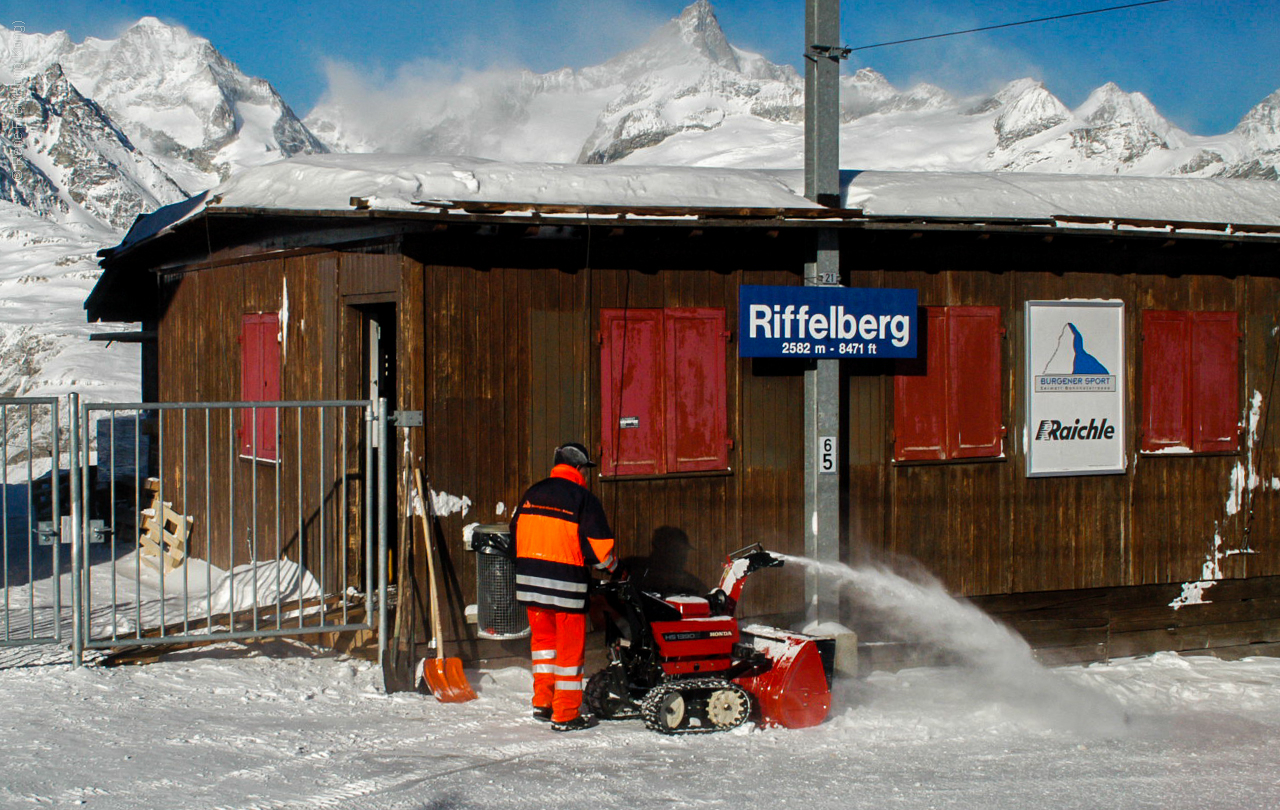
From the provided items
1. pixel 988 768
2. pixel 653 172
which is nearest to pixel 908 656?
pixel 988 768

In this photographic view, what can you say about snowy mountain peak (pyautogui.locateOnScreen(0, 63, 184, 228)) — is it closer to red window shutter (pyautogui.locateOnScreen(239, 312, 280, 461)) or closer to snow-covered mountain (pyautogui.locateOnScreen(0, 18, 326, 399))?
snow-covered mountain (pyautogui.locateOnScreen(0, 18, 326, 399))

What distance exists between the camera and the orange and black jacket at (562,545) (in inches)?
272

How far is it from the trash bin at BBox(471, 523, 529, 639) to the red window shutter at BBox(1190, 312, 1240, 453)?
650cm

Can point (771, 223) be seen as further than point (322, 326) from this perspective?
No

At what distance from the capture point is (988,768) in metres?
6.71

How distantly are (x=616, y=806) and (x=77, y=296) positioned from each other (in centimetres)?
4795

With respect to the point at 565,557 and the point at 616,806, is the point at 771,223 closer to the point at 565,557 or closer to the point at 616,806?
the point at 565,557

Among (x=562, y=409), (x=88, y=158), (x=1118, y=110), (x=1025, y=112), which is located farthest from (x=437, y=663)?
(x=88, y=158)

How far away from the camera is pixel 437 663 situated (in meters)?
7.79

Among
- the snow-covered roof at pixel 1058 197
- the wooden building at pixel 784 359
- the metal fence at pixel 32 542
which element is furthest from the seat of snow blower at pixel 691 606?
the metal fence at pixel 32 542

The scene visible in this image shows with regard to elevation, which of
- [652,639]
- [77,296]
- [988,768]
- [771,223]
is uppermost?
[77,296]

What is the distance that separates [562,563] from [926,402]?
4.06m

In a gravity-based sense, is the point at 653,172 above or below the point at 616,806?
above

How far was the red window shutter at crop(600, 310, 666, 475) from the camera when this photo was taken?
8.63 meters
